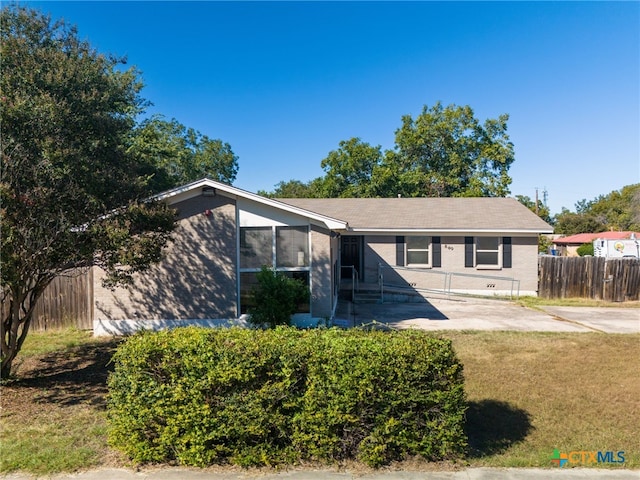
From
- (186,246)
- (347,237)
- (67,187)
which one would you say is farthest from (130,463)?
(347,237)

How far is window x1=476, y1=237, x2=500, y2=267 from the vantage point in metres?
16.2

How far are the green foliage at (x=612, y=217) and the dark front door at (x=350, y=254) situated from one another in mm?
41906

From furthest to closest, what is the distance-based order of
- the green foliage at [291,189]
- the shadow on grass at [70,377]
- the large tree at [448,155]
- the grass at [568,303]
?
1. the green foliage at [291,189]
2. the large tree at [448,155]
3. the grass at [568,303]
4. the shadow on grass at [70,377]

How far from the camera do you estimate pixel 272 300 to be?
9.34 m

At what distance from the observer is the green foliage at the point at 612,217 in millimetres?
45219

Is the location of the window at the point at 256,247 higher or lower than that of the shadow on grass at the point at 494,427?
higher

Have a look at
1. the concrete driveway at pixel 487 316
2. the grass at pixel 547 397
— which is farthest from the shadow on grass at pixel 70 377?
the concrete driveway at pixel 487 316

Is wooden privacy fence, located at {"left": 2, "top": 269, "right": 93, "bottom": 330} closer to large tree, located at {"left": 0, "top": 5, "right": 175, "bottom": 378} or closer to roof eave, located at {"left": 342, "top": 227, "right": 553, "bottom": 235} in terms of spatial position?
large tree, located at {"left": 0, "top": 5, "right": 175, "bottom": 378}

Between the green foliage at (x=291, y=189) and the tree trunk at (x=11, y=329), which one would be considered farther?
the green foliage at (x=291, y=189)

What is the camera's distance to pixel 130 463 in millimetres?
3986

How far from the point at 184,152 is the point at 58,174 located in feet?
89.3

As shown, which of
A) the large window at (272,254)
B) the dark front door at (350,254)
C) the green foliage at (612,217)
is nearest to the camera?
the large window at (272,254)

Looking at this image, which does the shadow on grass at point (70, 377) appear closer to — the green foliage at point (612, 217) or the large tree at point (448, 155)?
the large tree at point (448, 155)

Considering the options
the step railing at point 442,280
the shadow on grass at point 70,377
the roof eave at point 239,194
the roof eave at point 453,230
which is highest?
the roof eave at point 239,194
